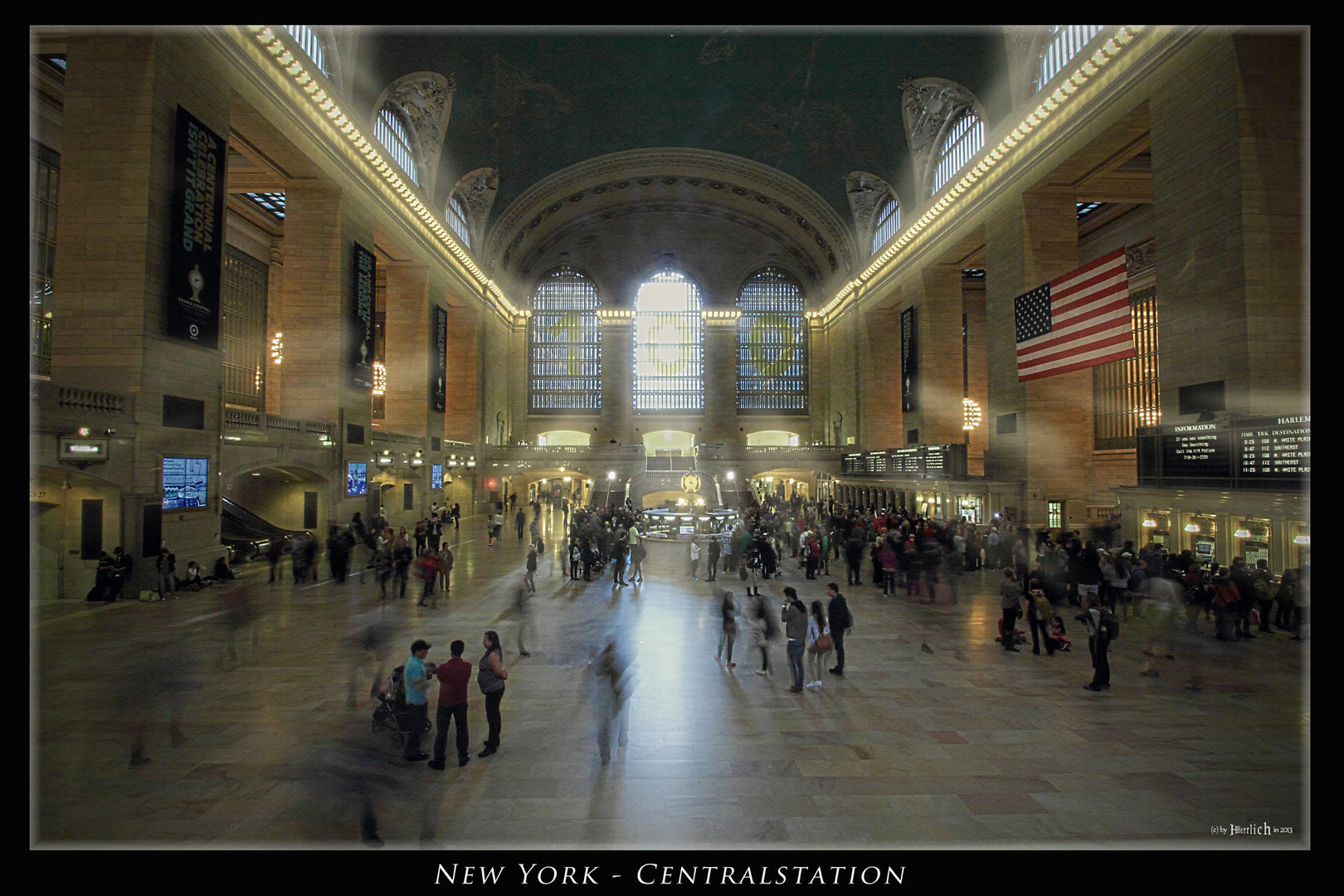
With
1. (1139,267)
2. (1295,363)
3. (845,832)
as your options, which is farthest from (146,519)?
(1139,267)

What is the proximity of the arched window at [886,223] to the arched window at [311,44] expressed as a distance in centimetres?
2332

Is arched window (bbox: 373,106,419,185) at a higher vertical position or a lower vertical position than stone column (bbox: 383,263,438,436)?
higher

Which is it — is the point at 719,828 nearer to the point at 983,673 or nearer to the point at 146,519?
the point at 983,673

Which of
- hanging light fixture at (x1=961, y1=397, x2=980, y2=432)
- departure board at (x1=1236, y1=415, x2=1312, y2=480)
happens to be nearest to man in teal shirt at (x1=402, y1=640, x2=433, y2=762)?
departure board at (x1=1236, y1=415, x2=1312, y2=480)

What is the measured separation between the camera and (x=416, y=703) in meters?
4.95

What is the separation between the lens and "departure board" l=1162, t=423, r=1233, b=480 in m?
10.4

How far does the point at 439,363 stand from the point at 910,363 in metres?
21.0

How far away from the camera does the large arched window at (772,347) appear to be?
44.8 meters

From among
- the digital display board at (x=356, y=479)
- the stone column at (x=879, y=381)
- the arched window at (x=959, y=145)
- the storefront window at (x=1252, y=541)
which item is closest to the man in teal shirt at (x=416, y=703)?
the storefront window at (x=1252, y=541)

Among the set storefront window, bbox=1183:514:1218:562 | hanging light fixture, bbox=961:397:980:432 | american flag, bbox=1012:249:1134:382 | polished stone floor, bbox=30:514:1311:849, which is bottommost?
polished stone floor, bbox=30:514:1311:849

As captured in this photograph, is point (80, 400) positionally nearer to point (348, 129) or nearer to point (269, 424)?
point (269, 424)

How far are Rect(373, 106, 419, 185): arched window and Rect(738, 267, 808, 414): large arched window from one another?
79.2ft

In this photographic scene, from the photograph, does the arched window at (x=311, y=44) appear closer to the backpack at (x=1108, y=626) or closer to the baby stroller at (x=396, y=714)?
the baby stroller at (x=396, y=714)

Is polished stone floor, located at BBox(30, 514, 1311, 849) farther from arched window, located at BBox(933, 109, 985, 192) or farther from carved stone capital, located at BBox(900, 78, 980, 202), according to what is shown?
carved stone capital, located at BBox(900, 78, 980, 202)
